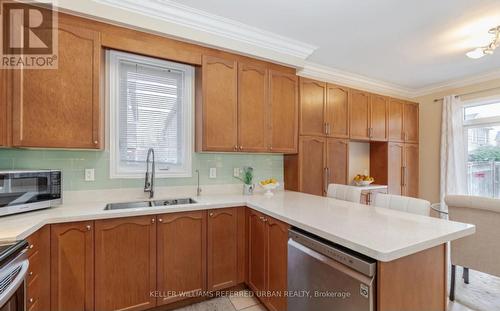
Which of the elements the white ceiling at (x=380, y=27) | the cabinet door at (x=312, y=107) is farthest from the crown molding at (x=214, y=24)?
the cabinet door at (x=312, y=107)

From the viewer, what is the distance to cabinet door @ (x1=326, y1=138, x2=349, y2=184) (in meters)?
3.25

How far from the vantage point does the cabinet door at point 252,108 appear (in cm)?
260

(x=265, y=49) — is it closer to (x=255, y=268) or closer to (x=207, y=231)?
(x=207, y=231)

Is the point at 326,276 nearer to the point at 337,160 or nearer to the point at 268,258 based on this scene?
the point at 268,258

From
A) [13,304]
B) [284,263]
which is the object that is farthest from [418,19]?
[13,304]

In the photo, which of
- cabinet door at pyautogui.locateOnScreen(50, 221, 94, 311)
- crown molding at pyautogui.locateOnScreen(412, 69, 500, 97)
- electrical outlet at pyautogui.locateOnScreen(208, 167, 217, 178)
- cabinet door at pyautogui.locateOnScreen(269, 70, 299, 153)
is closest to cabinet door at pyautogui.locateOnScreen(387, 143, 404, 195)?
crown molding at pyautogui.locateOnScreen(412, 69, 500, 97)

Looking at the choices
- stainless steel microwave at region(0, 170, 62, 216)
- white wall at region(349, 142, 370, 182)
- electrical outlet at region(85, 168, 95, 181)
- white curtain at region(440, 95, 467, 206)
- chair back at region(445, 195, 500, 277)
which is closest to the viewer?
stainless steel microwave at region(0, 170, 62, 216)

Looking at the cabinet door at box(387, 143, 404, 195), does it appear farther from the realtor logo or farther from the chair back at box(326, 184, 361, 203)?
the realtor logo

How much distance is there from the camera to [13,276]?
3.76 feet

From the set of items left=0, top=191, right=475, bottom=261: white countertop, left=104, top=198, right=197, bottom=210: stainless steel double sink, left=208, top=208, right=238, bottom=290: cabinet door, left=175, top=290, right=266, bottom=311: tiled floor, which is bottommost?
left=175, top=290, right=266, bottom=311: tiled floor

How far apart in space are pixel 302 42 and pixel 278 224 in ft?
7.07

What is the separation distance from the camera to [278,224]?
181 centimetres

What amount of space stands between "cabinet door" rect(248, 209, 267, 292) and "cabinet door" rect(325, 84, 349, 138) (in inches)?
69.7

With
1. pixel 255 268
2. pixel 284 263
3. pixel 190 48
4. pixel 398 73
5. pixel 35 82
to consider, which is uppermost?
pixel 398 73
